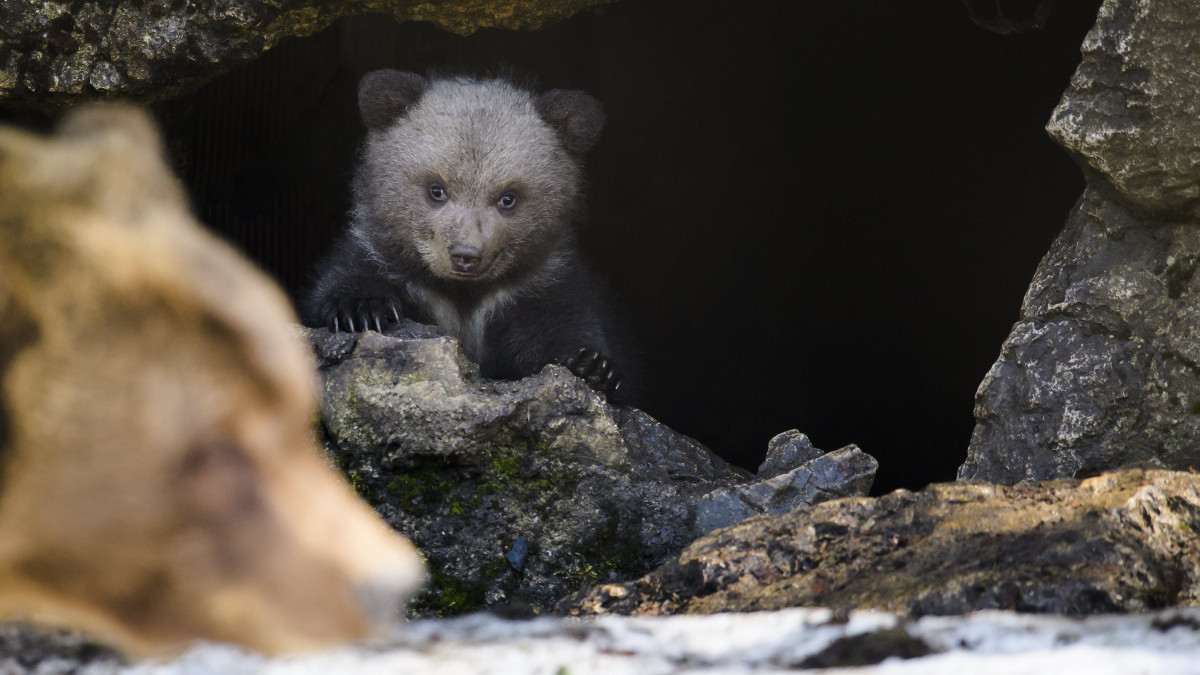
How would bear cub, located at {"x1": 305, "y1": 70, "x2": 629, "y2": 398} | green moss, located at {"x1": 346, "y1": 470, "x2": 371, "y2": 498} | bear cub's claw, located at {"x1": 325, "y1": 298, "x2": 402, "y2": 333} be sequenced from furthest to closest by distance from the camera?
bear cub, located at {"x1": 305, "y1": 70, "x2": 629, "y2": 398}, bear cub's claw, located at {"x1": 325, "y1": 298, "x2": 402, "y2": 333}, green moss, located at {"x1": 346, "y1": 470, "x2": 371, "y2": 498}

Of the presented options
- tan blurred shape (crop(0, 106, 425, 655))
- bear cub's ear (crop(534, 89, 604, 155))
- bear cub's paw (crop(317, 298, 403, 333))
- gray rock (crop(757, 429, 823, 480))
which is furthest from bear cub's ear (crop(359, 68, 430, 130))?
tan blurred shape (crop(0, 106, 425, 655))

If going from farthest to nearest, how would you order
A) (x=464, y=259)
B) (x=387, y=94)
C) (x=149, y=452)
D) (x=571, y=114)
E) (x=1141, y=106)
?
(x=571, y=114) → (x=387, y=94) → (x=464, y=259) → (x=1141, y=106) → (x=149, y=452)

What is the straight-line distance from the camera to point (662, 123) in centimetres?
742

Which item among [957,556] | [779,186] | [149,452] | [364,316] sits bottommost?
[957,556]

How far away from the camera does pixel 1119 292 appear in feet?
10.5

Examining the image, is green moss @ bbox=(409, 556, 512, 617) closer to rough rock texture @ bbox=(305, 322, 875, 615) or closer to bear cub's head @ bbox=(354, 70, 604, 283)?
rough rock texture @ bbox=(305, 322, 875, 615)

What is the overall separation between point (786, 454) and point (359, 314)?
170cm

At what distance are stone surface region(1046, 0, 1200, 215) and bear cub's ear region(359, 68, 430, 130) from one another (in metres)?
2.65

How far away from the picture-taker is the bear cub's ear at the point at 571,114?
4.86 m

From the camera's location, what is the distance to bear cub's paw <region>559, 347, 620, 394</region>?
4395 millimetres

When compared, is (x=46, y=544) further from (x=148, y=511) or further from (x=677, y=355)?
(x=677, y=355)

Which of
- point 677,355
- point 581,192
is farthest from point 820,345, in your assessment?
point 581,192

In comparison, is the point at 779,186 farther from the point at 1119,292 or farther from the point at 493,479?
the point at 493,479

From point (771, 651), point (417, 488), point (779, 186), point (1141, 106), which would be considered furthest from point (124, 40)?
point (779, 186)
